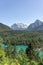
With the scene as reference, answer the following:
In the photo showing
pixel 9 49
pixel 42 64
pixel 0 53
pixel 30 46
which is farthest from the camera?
pixel 9 49

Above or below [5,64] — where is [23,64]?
below

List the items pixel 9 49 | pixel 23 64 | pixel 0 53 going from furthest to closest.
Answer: pixel 9 49 < pixel 23 64 < pixel 0 53

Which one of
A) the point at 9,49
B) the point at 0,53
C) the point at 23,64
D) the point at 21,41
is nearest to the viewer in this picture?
the point at 0,53

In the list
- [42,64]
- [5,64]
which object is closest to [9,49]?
[42,64]

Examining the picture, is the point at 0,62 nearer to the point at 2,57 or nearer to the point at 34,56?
the point at 2,57

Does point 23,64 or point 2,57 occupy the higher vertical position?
point 2,57

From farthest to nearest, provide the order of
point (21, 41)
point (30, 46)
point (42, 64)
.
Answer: point (21, 41) → point (30, 46) → point (42, 64)

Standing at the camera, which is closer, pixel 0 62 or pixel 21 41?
pixel 0 62

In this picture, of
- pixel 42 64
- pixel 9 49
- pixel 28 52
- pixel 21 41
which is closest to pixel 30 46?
pixel 28 52

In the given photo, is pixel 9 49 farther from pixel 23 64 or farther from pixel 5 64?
pixel 5 64
